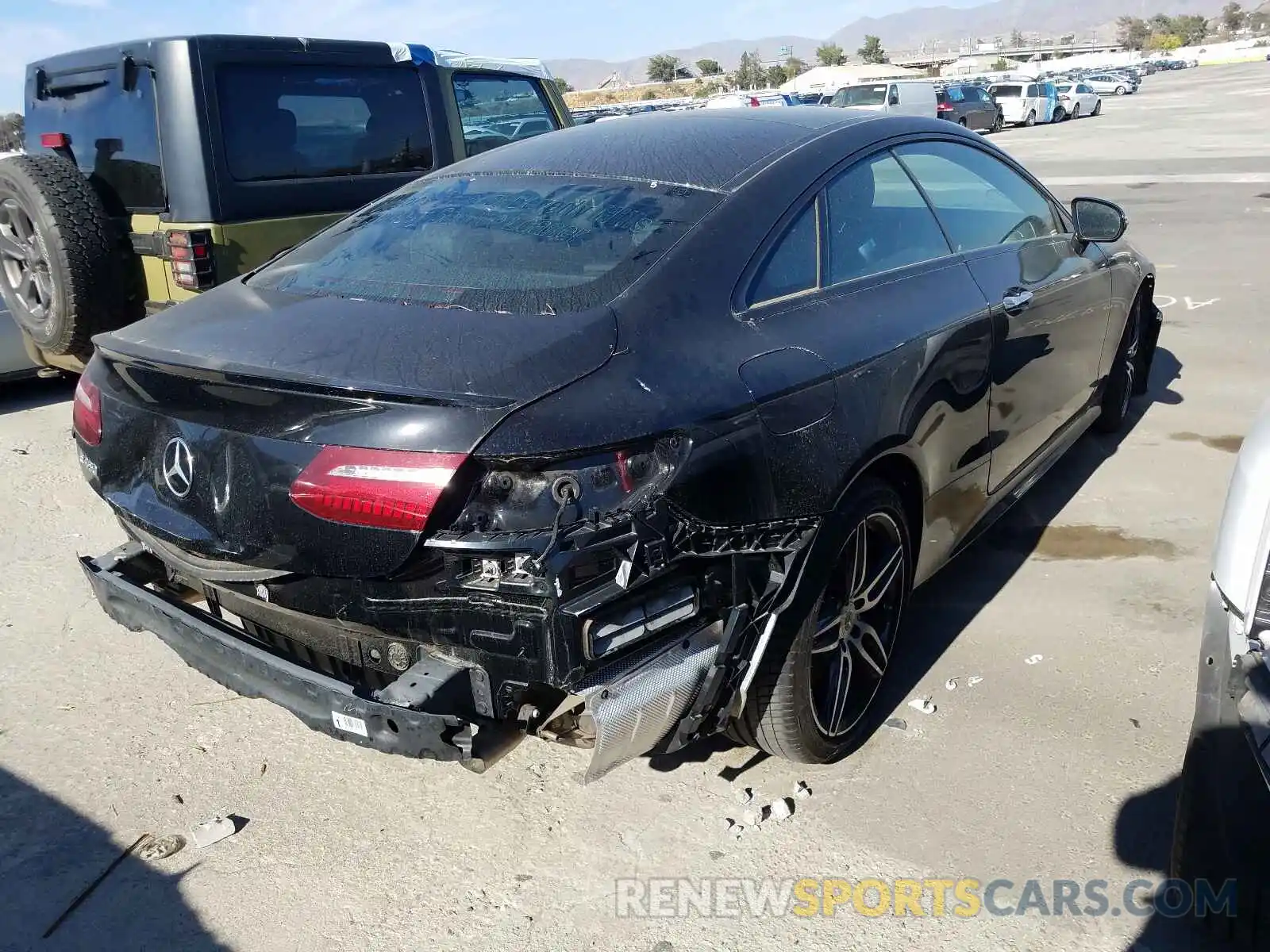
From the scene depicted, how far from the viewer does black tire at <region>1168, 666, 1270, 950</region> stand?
1.97 meters

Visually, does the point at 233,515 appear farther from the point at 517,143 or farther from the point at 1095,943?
the point at 1095,943

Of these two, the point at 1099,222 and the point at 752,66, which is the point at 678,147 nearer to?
the point at 1099,222

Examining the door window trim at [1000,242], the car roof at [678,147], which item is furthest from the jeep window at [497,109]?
the door window trim at [1000,242]

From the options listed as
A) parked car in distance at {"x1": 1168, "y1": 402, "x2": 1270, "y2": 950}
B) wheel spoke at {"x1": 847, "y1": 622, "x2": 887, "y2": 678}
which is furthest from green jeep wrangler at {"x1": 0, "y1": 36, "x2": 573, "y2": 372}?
parked car in distance at {"x1": 1168, "y1": 402, "x2": 1270, "y2": 950}

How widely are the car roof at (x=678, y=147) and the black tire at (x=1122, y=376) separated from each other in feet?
7.38

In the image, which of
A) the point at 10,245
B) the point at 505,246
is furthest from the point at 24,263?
the point at 505,246

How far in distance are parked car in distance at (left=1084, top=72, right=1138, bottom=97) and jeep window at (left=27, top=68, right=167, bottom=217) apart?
6010 centimetres

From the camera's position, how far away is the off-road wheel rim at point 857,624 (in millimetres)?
2814

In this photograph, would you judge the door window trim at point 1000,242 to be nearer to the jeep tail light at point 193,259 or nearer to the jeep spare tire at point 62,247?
the jeep tail light at point 193,259

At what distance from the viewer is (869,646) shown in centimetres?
309

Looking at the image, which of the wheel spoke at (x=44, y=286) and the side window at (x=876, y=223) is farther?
the wheel spoke at (x=44, y=286)

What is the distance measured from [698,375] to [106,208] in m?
4.42

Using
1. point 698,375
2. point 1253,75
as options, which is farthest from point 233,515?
point 1253,75

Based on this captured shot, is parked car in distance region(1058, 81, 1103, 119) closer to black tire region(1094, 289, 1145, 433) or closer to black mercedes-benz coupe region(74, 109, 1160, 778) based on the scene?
black tire region(1094, 289, 1145, 433)
